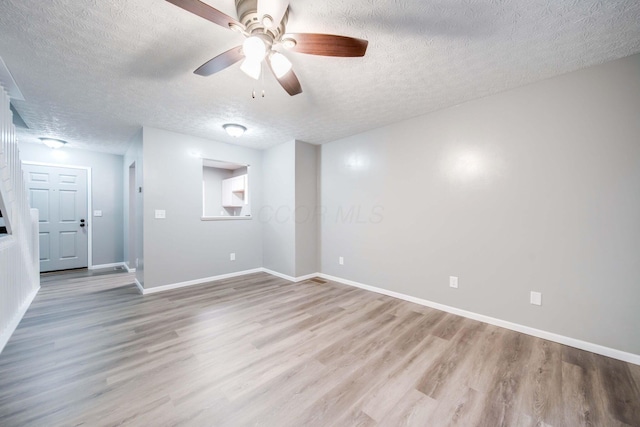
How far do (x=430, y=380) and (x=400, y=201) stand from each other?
212 cm

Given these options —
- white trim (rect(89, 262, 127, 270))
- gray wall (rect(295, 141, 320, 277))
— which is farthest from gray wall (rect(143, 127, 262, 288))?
white trim (rect(89, 262, 127, 270))

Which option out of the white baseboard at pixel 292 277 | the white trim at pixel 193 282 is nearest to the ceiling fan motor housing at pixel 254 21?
the white baseboard at pixel 292 277

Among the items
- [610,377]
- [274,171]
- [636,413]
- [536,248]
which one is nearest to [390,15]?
[536,248]

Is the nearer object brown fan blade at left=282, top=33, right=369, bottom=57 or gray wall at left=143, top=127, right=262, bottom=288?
brown fan blade at left=282, top=33, right=369, bottom=57

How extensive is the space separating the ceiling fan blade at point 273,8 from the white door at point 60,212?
5.72 meters

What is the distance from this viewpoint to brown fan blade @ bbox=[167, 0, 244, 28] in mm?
1185

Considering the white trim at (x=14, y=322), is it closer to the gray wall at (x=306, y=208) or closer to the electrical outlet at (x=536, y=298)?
the gray wall at (x=306, y=208)

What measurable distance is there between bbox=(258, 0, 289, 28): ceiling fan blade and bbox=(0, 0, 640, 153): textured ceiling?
206mm

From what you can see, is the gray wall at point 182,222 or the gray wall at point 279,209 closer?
the gray wall at point 182,222

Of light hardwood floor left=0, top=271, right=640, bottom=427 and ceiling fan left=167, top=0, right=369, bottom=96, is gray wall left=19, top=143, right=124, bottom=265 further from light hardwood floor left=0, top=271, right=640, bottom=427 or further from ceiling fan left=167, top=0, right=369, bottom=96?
ceiling fan left=167, top=0, right=369, bottom=96

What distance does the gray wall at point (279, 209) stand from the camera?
13.7 feet

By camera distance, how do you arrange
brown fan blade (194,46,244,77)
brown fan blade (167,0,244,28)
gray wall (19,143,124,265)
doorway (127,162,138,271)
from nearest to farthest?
brown fan blade (167,0,244,28) < brown fan blade (194,46,244,77) < doorway (127,162,138,271) < gray wall (19,143,124,265)

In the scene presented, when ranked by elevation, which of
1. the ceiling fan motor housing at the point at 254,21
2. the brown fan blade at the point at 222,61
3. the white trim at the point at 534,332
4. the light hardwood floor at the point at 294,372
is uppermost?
the ceiling fan motor housing at the point at 254,21

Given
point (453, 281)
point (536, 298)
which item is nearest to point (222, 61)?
point (453, 281)
